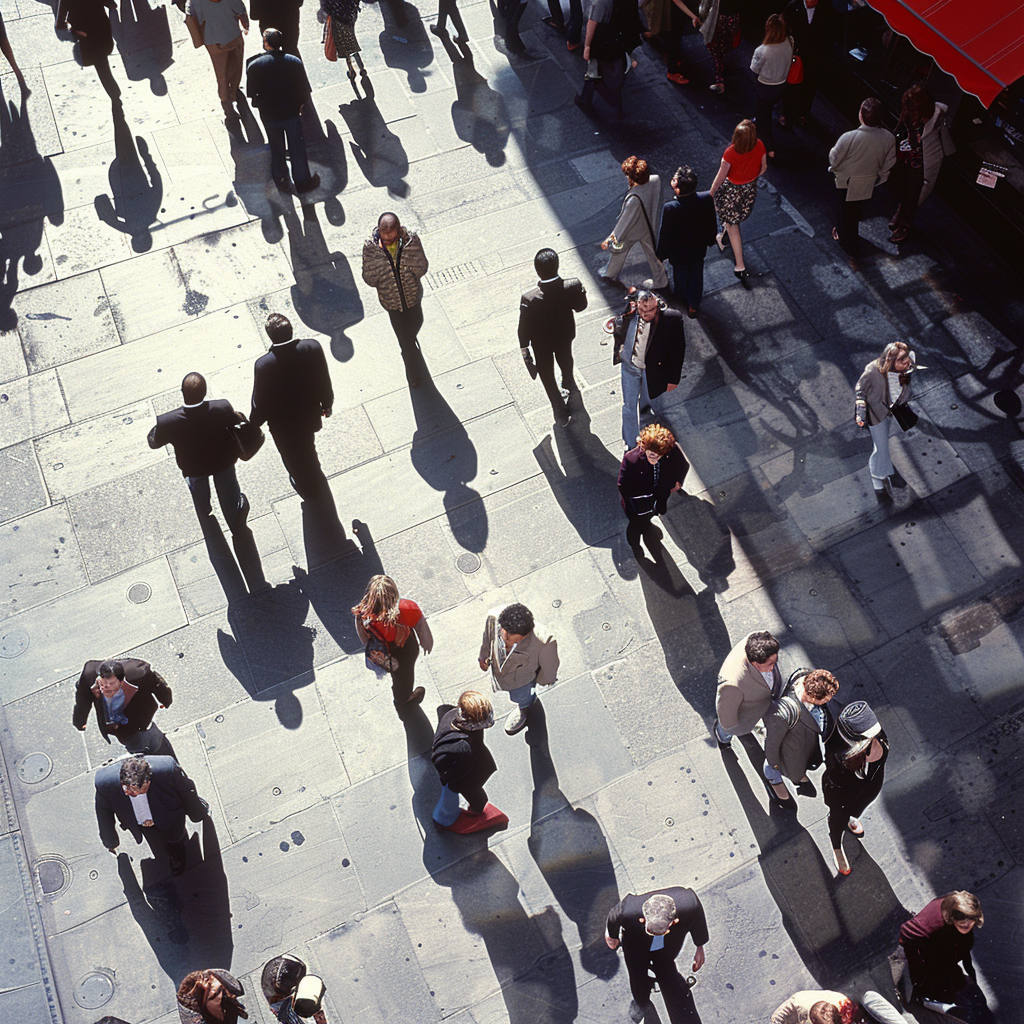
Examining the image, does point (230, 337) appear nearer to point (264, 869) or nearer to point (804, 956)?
point (264, 869)

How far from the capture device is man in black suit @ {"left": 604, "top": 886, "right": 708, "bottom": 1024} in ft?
18.8

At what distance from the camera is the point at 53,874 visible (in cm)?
714

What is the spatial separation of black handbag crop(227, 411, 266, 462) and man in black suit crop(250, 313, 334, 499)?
4.6 inches

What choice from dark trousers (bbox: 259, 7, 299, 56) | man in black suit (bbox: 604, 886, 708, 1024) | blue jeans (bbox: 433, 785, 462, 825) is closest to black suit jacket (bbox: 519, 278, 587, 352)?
blue jeans (bbox: 433, 785, 462, 825)

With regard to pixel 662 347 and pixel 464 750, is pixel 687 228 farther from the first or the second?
pixel 464 750

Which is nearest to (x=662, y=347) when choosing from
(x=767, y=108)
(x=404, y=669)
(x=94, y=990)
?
(x=404, y=669)

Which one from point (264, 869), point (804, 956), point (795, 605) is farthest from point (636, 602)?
point (264, 869)

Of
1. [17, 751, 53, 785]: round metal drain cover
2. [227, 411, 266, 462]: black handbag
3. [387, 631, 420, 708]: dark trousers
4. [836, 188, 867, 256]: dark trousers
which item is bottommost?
[387, 631, 420, 708]: dark trousers

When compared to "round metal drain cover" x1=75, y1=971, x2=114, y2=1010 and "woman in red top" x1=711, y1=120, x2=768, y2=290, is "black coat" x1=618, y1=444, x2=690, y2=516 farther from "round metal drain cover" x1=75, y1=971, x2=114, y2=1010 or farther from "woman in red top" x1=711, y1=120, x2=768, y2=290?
"round metal drain cover" x1=75, y1=971, x2=114, y2=1010

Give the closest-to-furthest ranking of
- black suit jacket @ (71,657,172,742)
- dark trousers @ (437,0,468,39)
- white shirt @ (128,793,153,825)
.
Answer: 1. white shirt @ (128,793,153,825)
2. black suit jacket @ (71,657,172,742)
3. dark trousers @ (437,0,468,39)

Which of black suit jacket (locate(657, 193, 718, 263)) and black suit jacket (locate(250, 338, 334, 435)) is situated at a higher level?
black suit jacket (locate(657, 193, 718, 263))

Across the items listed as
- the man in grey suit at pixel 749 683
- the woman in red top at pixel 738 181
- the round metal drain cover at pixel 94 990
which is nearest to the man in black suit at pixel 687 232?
the woman in red top at pixel 738 181

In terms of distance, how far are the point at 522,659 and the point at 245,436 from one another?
3.00 metres

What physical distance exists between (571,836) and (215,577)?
3.75 m
